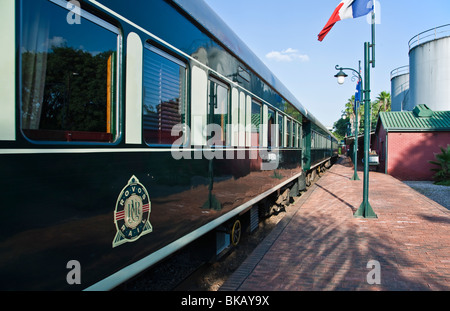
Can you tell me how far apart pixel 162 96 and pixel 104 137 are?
0.86 m

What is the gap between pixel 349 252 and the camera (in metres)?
5.56

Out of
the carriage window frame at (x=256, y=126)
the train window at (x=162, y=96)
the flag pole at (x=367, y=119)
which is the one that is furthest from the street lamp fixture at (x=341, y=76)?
the train window at (x=162, y=96)

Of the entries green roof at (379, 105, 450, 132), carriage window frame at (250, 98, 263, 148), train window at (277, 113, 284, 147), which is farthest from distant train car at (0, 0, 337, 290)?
green roof at (379, 105, 450, 132)

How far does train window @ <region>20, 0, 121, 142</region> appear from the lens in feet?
6.55

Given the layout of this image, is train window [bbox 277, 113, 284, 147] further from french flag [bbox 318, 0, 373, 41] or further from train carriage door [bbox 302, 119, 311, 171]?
train carriage door [bbox 302, 119, 311, 171]

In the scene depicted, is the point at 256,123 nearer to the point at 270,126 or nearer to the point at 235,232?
the point at 270,126

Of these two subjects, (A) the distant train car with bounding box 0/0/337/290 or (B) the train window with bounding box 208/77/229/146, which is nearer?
(A) the distant train car with bounding box 0/0/337/290

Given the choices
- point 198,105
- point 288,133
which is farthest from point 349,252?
point 288,133

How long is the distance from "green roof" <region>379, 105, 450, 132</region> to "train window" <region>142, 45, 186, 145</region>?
61.1 feet

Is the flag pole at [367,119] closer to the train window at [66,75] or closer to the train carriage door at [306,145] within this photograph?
the train carriage door at [306,145]

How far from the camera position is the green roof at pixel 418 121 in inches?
748

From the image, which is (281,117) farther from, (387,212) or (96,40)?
(96,40)

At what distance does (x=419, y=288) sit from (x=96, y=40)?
4406 millimetres
